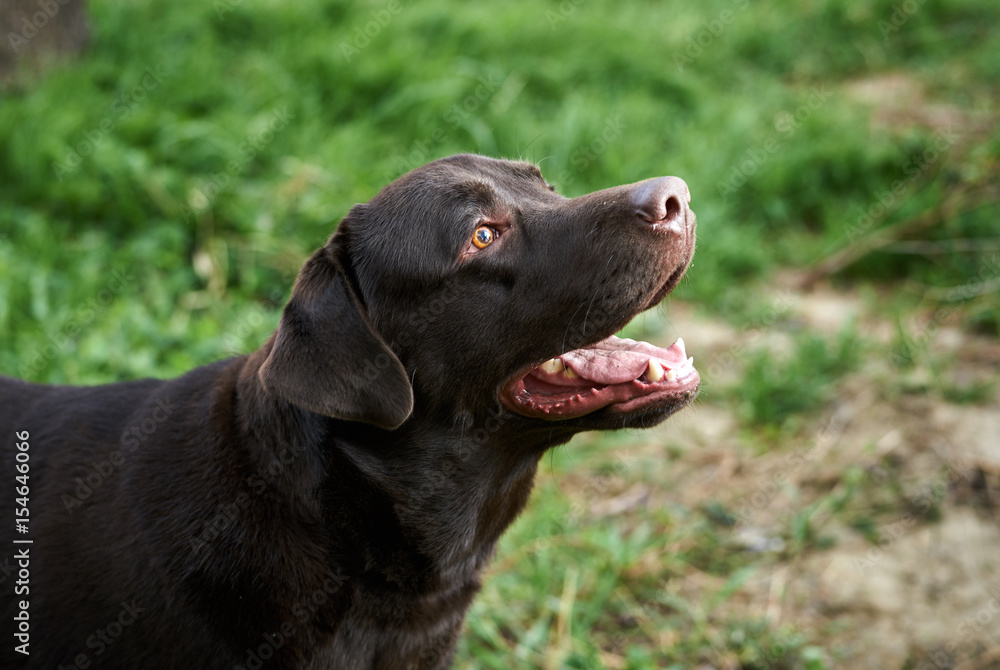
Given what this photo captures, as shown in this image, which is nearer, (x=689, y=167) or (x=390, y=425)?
(x=390, y=425)

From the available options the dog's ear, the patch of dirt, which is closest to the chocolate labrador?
the dog's ear

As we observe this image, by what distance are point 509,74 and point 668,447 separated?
3325mm

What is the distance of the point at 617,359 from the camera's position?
8.15 ft

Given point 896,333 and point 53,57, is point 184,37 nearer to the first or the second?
point 53,57

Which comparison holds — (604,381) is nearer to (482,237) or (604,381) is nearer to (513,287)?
(513,287)

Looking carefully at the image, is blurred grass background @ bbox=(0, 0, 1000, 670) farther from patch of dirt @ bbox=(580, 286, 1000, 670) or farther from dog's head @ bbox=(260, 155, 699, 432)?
dog's head @ bbox=(260, 155, 699, 432)

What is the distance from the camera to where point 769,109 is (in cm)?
708

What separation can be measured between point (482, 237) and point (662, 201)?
1.61ft

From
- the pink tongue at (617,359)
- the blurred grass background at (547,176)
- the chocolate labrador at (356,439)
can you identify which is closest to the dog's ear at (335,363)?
the chocolate labrador at (356,439)

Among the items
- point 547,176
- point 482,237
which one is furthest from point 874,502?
point 547,176

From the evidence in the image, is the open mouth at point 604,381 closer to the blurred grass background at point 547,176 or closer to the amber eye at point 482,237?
the amber eye at point 482,237

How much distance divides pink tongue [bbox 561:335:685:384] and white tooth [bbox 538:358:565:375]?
20 mm

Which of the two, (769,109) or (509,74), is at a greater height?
(509,74)

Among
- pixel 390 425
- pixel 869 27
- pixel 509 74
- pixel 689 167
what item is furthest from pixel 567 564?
pixel 869 27
